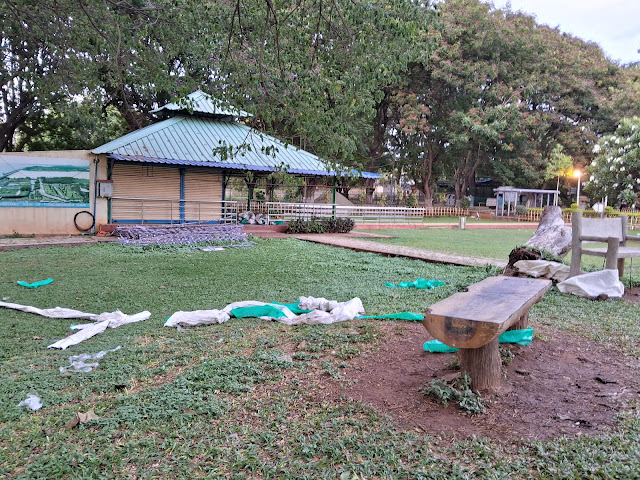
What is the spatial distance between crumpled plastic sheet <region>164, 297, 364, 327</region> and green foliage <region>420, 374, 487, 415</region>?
6.41 ft

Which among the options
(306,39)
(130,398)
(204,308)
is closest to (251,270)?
(204,308)

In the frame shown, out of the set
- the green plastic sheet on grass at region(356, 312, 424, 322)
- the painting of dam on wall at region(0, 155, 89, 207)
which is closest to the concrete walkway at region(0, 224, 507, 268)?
the painting of dam on wall at region(0, 155, 89, 207)

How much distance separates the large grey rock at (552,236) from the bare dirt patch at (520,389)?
4.08 meters

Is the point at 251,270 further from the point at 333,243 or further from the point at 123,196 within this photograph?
the point at 123,196

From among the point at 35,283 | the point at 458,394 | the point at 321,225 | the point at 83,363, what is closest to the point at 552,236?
the point at 458,394

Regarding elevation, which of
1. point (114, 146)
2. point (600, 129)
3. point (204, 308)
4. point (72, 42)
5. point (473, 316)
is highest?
point (600, 129)

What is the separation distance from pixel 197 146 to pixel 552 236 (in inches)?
490

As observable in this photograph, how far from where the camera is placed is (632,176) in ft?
68.7

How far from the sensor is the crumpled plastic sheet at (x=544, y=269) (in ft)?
22.6

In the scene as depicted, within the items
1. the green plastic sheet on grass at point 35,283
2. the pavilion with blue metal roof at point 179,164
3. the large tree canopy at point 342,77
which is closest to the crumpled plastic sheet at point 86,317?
the green plastic sheet on grass at point 35,283

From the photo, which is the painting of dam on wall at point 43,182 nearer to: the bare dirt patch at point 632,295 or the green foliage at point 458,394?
the green foliage at point 458,394

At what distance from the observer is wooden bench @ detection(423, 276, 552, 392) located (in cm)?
267

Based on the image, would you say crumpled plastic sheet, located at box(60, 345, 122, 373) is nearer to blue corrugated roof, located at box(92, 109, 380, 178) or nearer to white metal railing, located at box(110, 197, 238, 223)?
blue corrugated roof, located at box(92, 109, 380, 178)

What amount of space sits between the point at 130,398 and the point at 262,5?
5570 mm
